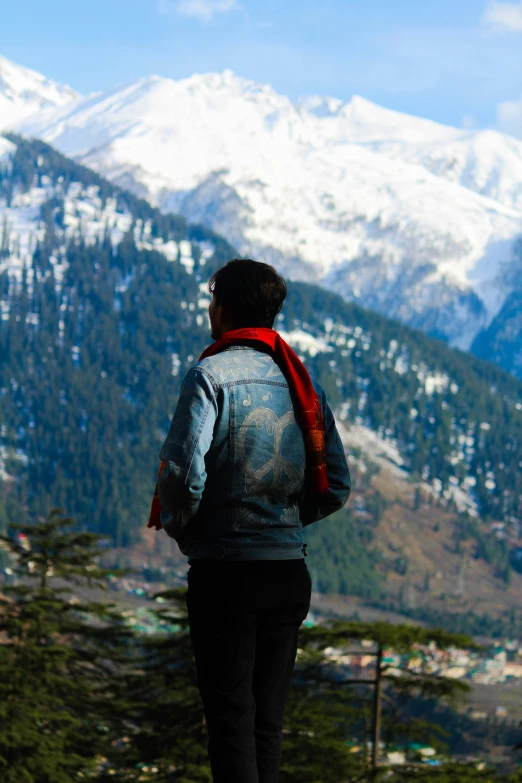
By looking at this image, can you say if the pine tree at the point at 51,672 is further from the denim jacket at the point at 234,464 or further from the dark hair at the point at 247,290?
the dark hair at the point at 247,290

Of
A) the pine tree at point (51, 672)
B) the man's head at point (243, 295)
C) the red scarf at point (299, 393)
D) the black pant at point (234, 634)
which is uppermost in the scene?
the man's head at point (243, 295)

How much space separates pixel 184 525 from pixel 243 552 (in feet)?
1.21

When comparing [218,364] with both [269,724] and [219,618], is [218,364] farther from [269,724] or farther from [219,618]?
[269,724]

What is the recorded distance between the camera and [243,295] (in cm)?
660

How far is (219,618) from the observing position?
605cm

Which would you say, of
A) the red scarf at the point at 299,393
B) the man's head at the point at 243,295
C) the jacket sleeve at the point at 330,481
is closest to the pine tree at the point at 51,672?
the jacket sleeve at the point at 330,481

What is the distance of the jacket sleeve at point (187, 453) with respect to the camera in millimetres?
5941

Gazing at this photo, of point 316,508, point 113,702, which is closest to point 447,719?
point 113,702

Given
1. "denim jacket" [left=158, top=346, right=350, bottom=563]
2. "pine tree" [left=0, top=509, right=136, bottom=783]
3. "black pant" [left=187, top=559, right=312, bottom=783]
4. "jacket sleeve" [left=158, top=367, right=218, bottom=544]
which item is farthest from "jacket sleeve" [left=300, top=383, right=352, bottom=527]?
"pine tree" [left=0, top=509, right=136, bottom=783]

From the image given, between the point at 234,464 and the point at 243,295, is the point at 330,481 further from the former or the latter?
the point at 243,295

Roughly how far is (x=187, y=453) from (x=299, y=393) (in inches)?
33.6

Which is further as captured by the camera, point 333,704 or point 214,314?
point 333,704

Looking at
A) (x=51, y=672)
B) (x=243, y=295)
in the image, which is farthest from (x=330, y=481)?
(x=51, y=672)

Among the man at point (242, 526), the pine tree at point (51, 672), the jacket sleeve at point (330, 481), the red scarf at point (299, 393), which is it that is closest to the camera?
the man at point (242, 526)
